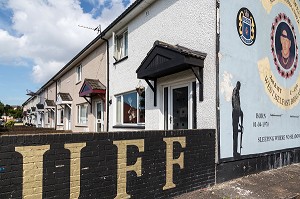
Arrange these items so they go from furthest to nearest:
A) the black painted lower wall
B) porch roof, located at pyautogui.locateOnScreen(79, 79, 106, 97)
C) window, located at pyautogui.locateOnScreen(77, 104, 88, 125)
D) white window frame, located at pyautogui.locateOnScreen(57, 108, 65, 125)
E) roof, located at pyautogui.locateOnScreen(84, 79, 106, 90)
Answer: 1. white window frame, located at pyautogui.locateOnScreen(57, 108, 65, 125)
2. window, located at pyautogui.locateOnScreen(77, 104, 88, 125)
3. roof, located at pyautogui.locateOnScreen(84, 79, 106, 90)
4. porch roof, located at pyautogui.locateOnScreen(79, 79, 106, 97)
5. the black painted lower wall

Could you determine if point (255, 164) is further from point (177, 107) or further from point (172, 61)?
point (172, 61)

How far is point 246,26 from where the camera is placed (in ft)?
21.4

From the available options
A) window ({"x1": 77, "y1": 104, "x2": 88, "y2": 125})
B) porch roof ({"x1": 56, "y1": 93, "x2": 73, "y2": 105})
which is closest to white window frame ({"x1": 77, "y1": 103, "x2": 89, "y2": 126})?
window ({"x1": 77, "y1": 104, "x2": 88, "y2": 125})

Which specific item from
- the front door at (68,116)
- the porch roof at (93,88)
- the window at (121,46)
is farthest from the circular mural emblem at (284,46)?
the front door at (68,116)

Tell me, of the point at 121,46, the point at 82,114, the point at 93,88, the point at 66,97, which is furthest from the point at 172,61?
the point at 66,97

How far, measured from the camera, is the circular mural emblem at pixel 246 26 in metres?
6.31

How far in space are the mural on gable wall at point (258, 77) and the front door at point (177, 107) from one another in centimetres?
112

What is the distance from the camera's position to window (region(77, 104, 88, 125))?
49.0 ft

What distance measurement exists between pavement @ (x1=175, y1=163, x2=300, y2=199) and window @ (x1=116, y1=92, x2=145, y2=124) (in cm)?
390

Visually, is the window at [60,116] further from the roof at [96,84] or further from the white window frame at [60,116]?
the roof at [96,84]

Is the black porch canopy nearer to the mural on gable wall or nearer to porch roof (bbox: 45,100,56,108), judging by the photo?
the mural on gable wall

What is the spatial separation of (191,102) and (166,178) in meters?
2.33

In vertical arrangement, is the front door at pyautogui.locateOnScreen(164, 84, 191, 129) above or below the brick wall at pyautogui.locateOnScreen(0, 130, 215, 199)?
above

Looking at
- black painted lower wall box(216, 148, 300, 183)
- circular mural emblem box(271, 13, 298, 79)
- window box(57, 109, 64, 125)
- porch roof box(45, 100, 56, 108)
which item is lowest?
black painted lower wall box(216, 148, 300, 183)
